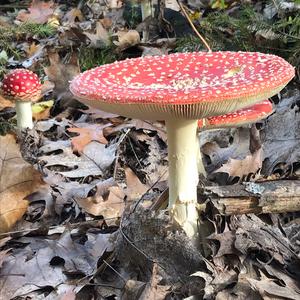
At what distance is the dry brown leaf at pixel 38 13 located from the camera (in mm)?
8008

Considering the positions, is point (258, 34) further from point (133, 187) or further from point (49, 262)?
point (49, 262)

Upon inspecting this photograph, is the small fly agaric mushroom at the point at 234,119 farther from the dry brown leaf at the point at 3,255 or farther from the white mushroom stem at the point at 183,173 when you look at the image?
the dry brown leaf at the point at 3,255

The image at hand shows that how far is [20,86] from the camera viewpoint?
4.94 metres

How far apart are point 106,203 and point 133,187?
248 millimetres

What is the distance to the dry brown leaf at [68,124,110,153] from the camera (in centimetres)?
463

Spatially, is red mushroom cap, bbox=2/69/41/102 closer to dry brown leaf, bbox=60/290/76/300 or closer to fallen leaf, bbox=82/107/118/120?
fallen leaf, bbox=82/107/118/120

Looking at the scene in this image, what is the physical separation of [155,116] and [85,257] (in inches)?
38.7

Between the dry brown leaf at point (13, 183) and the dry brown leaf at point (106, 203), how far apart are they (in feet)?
1.03

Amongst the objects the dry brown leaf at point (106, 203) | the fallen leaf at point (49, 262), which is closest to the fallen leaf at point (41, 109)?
the dry brown leaf at point (106, 203)

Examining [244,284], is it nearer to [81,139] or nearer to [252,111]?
[252,111]

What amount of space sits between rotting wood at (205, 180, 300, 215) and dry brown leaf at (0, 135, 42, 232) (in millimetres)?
1193

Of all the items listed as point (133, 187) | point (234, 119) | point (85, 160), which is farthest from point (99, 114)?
point (234, 119)

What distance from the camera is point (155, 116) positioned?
2650mm

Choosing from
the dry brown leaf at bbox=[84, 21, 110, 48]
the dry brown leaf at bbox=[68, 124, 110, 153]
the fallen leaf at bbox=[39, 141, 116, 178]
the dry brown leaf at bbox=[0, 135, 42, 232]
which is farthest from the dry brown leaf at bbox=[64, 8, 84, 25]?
the dry brown leaf at bbox=[0, 135, 42, 232]
